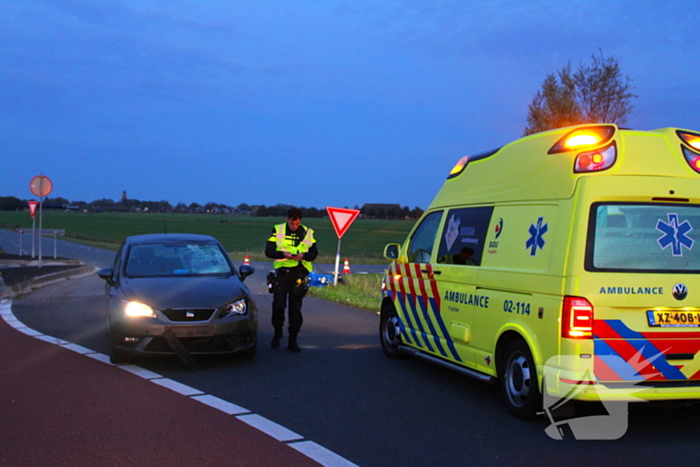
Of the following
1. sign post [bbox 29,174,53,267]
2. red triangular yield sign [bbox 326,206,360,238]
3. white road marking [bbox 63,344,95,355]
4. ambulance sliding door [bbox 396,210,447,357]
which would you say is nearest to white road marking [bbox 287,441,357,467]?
ambulance sliding door [bbox 396,210,447,357]

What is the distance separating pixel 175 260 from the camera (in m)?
9.01

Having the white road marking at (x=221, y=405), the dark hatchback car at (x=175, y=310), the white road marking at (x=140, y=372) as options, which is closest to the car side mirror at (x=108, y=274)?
the dark hatchback car at (x=175, y=310)

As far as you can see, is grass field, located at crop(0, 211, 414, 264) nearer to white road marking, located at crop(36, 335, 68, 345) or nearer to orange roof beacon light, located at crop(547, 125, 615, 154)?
white road marking, located at crop(36, 335, 68, 345)

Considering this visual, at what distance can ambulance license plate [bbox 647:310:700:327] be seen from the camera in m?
5.27

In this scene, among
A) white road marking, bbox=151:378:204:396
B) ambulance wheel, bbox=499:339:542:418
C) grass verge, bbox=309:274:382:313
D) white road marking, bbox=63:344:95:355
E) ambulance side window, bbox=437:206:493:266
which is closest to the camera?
ambulance wheel, bbox=499:339:542:418

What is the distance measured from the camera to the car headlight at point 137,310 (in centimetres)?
757

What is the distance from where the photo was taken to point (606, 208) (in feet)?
17.7

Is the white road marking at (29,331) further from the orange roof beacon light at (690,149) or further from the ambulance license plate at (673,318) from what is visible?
the orange roof beacon light at (690,149)

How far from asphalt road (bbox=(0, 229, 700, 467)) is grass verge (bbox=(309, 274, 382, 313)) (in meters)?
4.43

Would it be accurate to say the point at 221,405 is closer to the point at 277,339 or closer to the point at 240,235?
the point at 277,339

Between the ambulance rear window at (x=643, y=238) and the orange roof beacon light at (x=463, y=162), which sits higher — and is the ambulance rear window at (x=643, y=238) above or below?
below

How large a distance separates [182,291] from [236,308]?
0.65 meters

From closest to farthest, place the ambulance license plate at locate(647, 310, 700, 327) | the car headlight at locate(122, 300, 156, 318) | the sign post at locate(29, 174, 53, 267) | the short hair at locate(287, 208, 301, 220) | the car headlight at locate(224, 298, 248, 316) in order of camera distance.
Answer: the ambulance license plate at locate(647, 310, 700, 327)
the car headlight at locate(122, 300, 156, 318)
the car headlight at locate(224, 298, 248, 316)
the short hair at locate(287, 208, 301, 220)
the sign post at locate(29, 174, 53, 267)

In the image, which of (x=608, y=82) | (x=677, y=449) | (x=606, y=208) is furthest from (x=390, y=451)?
(x=608, y=82)
